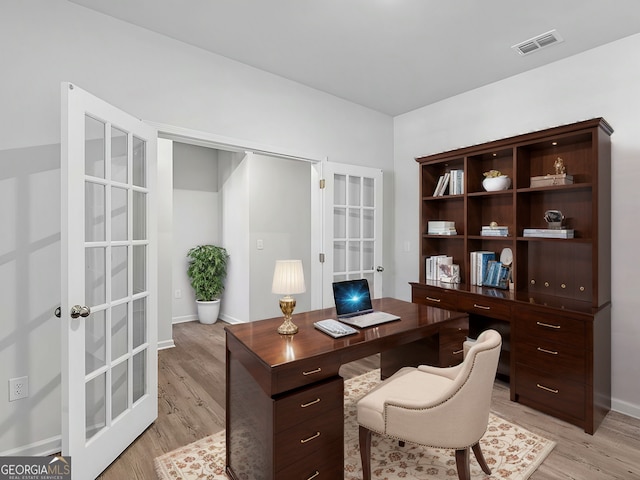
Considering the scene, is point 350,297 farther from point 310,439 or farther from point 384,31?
point 384,31

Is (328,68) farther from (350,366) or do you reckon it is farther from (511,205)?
(350,366)

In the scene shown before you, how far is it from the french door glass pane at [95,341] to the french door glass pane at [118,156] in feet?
2.65

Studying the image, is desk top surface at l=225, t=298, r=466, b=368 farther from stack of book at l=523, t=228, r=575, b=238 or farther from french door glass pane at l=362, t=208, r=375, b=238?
french door glass pane at l=362, t=208, r=375, b=238

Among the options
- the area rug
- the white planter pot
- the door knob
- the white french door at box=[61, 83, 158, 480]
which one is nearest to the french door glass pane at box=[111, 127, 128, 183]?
the white french door at box=[61, 83, 158, 480]

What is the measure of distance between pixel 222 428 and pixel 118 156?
1.91 meters

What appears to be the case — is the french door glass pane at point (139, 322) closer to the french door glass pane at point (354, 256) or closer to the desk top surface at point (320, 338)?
the desk top surface at point (320, 338)

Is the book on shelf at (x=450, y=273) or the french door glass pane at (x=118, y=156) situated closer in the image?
the french door glass pane at (x=118, y=156)

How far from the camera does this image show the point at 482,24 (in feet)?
7.72

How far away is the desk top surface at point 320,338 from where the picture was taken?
1.61 metres

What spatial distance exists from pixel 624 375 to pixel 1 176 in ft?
14.1

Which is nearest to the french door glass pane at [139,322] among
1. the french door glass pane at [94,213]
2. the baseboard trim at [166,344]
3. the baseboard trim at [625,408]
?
the french door glass pane at [94,213]

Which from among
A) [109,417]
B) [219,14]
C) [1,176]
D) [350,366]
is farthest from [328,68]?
[109,417]

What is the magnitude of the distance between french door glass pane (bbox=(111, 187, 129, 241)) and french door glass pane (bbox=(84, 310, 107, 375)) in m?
0.46

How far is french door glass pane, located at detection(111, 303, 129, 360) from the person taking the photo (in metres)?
2.04
